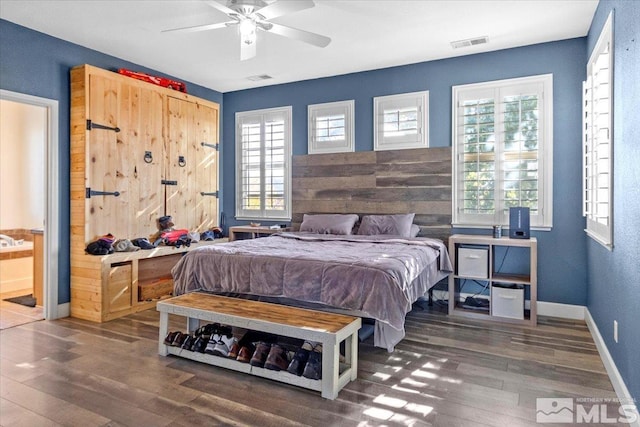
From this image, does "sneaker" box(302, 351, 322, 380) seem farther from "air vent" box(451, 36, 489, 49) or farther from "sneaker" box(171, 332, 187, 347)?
"air vent" box(451, 36, 489, 49)

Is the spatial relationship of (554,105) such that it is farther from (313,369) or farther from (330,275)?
(313,369)

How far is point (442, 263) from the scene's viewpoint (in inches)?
163

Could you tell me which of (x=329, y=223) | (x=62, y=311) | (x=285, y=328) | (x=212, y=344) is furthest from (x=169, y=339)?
(x=329, y=223)

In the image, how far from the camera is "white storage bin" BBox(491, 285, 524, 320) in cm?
389

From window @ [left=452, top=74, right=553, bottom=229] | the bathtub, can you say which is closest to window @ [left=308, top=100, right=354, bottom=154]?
window @ [left=452, top=74, right=553, bottom=229]

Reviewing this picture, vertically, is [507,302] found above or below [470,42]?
below

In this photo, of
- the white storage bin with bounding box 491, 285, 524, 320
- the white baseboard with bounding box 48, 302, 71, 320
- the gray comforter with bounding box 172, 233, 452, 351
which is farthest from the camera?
the white baseboard with bounding box 48, 302, 71, 320

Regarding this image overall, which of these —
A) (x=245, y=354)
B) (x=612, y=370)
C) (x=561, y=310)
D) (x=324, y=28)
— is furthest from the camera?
(x=561, y=310)

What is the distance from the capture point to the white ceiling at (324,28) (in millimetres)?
3447

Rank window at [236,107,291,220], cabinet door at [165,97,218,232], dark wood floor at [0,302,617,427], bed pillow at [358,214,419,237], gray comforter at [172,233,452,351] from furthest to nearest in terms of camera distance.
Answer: window at [236,107,291,220]
cabinet door at [165,97,218,232]
bed pillow at [358,214,419,237]
gray comforter at [172,233,452,351]
dark wood floor at [0,302,617,427]

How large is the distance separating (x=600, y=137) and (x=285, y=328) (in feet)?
8.71

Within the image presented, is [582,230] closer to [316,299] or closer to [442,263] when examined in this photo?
[442,263]

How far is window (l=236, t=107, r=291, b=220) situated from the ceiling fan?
7.94 feet

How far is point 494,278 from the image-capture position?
13.2ft
